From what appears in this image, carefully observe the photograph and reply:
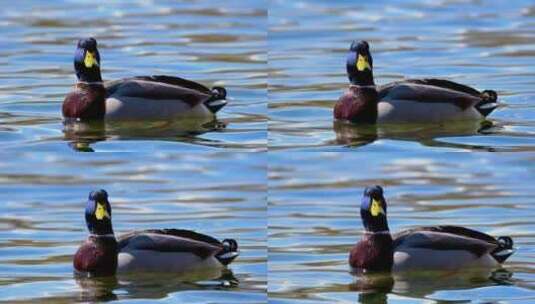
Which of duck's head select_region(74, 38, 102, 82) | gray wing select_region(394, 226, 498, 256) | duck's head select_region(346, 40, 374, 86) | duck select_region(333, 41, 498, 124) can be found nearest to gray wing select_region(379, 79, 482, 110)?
duck select_region(333, 41, 498, 124)

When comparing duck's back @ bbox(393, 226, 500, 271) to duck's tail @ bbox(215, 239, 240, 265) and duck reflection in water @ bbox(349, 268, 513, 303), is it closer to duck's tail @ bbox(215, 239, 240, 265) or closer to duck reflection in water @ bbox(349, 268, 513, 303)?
duck reflection in water @ bbox(349, 268, 513, 303)

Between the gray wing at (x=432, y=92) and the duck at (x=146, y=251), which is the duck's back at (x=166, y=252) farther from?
the gray wing at (x=432, y=92)

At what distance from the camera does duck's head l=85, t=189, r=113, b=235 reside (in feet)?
40.9

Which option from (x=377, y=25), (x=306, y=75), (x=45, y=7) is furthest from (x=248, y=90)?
(x=45, y=7)

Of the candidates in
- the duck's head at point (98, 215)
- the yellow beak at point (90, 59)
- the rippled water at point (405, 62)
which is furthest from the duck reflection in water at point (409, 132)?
the yellow beak at point (90, 59)

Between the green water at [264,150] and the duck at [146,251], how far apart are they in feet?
0.33

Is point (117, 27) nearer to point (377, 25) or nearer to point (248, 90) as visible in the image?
point (377, 25)

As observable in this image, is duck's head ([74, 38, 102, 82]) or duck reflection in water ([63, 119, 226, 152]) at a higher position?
duck's head ([74, 38, 102, 82])

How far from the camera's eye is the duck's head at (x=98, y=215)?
12.5 metres

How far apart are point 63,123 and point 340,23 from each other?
229 inches

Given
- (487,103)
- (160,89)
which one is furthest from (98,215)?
(487,103)

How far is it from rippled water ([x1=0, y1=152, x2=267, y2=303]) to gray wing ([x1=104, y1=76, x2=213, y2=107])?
797 mm

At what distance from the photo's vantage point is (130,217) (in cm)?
1436

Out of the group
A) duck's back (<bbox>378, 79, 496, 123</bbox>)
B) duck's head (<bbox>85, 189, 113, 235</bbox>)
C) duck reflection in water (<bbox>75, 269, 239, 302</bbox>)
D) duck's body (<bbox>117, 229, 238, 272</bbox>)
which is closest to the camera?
duck reflection in water (<bbox>75, 269, 239, 302</bbox>)
